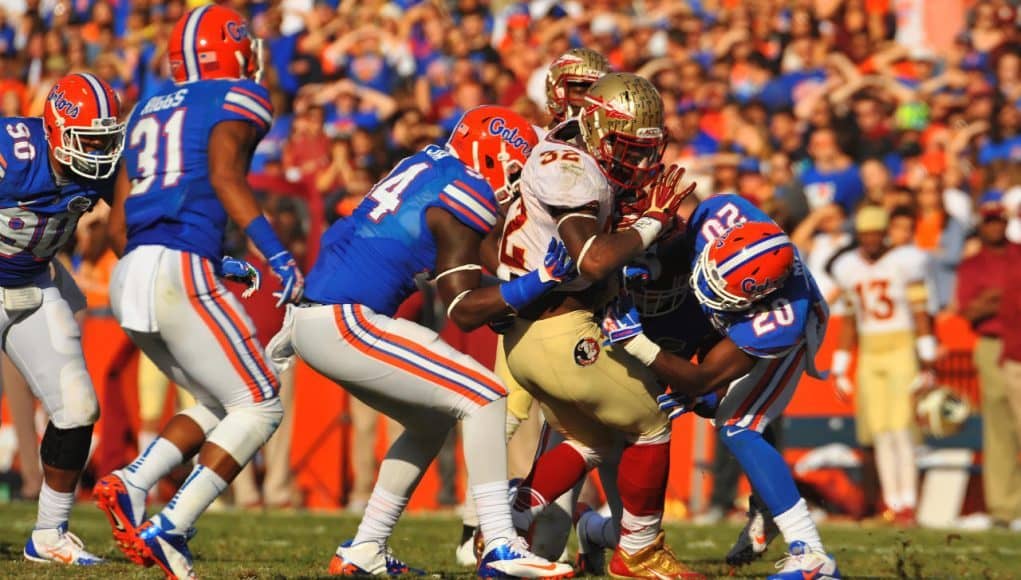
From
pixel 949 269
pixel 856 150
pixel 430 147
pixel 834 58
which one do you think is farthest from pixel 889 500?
pixel 430 147

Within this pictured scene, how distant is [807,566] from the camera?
6121 mm

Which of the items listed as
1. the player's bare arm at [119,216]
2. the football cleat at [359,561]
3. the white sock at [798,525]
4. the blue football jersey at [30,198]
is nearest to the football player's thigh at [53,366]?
the blue football jersey at [30,198]

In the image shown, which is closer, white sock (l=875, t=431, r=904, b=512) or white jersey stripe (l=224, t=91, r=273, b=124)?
white jersey stripe (l=224, t=91, r=273, b=124)

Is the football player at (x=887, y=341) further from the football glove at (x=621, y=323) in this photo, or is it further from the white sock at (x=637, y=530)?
the football glove at (x=621, y=323)

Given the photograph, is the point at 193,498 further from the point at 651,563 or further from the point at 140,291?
the point at 651,563

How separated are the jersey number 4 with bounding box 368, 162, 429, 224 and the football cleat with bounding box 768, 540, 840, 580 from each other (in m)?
2.03

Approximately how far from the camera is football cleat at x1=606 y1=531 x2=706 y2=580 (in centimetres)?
669

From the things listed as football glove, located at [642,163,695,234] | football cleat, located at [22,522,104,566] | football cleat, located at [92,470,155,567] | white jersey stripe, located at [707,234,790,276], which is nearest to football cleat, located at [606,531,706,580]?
white jersey stripe, located at [707,234,790,276]

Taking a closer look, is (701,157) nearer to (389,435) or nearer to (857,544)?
(389,435)

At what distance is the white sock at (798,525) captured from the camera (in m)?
6.28

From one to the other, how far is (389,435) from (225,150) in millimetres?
6097

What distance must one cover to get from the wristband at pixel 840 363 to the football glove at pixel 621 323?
5218 mm

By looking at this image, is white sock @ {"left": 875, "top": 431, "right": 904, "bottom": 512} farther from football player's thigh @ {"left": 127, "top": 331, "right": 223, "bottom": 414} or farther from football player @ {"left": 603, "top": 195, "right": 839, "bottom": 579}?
football player's thigh @ {"left": 127, "top": 331, "right": 223, "bottom": 414}

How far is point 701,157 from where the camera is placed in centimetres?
1423
